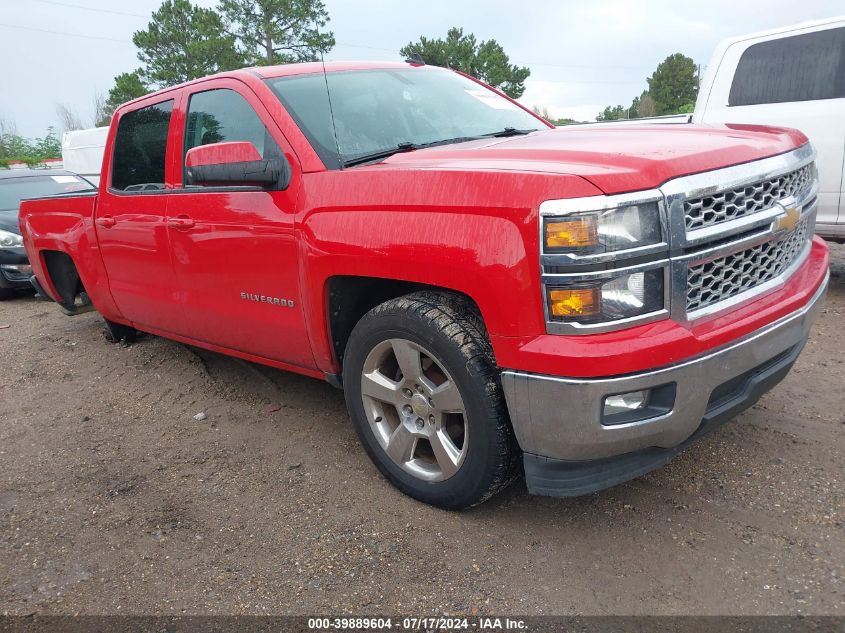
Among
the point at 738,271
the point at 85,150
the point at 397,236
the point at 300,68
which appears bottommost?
the point at 738,271

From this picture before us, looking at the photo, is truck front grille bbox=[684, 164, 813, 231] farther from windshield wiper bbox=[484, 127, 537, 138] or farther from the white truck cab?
the white truck cab

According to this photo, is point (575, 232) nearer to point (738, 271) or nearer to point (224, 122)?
point (738, 271)

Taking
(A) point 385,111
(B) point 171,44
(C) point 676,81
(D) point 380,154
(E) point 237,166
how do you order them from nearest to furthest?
(E) point 237,166 → (D) point 380,154 → (A) point 385,111 → (B) point 171,44 → (C) point 676,81

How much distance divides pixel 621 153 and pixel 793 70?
423cm

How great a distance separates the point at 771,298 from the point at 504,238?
1.05m

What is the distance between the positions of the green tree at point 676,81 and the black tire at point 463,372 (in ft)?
155

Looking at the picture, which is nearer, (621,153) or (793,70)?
(621,153)

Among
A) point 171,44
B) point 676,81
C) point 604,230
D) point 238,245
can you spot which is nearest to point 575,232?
point 604,230

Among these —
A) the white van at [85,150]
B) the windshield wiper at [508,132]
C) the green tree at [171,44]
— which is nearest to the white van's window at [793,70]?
the windshield wiper at [508,132]

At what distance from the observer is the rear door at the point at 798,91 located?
5172mm

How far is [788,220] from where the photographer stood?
2.39 m

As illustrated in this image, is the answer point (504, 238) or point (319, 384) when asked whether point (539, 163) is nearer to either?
point (504, 238)

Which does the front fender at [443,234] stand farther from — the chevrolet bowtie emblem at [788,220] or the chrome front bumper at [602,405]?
the chevrolet bowtie emblem at [788,220]

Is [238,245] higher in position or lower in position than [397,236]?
lower
